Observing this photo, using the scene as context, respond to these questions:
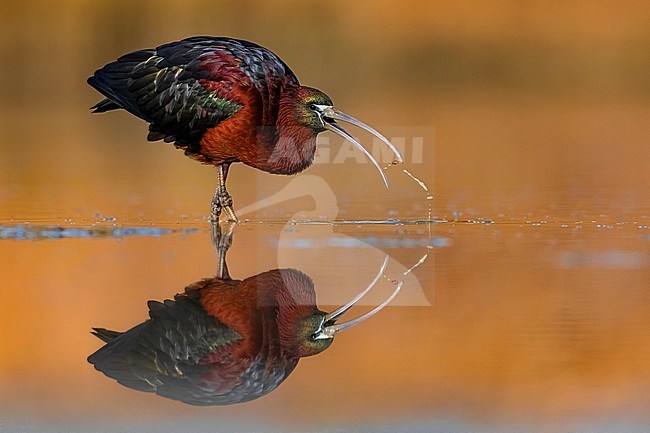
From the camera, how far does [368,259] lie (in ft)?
17.6

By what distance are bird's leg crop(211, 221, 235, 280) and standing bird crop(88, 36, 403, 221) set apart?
0.15 meters

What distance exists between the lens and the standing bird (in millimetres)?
6281

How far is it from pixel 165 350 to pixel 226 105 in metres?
2.66

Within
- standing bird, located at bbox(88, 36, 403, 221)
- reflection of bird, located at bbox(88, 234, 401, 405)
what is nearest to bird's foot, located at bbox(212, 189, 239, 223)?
standing bird, located at bbox(88, 36, 403, 221)

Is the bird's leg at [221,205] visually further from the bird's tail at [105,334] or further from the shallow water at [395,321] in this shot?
the bird's tail at [105,334]

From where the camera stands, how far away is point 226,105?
6.27 meters

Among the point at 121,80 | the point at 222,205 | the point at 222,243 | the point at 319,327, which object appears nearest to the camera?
the point at 319,327

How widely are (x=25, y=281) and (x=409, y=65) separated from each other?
8527 millimetres

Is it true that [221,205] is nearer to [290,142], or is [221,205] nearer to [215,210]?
[215,210]

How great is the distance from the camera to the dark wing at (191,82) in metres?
6.31

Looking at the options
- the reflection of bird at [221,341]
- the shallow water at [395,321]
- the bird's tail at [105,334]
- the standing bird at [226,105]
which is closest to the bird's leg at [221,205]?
the standing bird at [226,105]

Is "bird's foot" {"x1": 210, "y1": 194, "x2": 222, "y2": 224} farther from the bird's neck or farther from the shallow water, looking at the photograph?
the bird's neck

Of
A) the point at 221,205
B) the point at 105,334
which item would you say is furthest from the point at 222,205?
the point at 105,334

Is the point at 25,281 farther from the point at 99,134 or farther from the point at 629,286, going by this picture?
the point at 99,134
